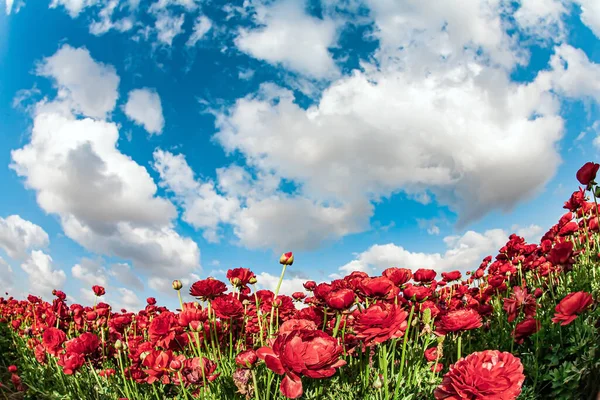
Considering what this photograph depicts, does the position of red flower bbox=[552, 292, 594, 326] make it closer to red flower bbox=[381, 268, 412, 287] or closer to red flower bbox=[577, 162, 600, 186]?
red flower bbox=[381, 268, 412, 287]

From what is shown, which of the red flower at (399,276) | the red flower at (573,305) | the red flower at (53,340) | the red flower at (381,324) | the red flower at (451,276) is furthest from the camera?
the red flower at (451,276)

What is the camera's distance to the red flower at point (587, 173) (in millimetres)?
3057

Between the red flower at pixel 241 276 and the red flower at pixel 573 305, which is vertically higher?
the red flower at pixel 241 276

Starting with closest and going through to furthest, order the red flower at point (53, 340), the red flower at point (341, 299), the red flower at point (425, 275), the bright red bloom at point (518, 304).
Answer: the red flower at point (341, 299) < the bright red bloom at point (518, 304) < the red flower at point (425, 275) < the red flower at point (53, 340)

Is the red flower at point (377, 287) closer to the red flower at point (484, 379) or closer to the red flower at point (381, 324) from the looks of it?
the red flower at point (381, 324)

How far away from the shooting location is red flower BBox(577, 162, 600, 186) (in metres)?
3.06

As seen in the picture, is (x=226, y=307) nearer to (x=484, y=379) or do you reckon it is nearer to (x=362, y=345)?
(x=362, y=345)

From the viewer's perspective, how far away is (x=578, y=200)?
4305mm

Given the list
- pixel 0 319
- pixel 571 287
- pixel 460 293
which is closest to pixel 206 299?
pixel 460 293

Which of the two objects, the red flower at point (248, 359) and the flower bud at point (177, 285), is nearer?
the red flower at point (248, 359)

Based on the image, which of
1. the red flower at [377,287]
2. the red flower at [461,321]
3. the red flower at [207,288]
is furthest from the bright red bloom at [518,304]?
the red flower at [207,288]

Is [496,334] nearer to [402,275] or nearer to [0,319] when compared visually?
[402,275]

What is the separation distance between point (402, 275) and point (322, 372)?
939 mm

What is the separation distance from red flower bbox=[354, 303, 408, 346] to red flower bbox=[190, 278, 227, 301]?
3.52 feet
